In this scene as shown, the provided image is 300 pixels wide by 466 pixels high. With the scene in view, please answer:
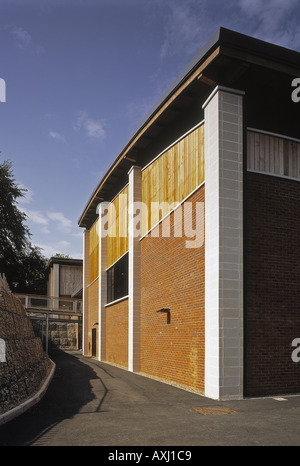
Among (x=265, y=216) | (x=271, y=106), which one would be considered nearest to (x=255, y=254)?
(x=265, y=216)

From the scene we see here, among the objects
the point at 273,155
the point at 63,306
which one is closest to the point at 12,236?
the point at 63,306

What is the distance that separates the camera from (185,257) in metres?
14.4

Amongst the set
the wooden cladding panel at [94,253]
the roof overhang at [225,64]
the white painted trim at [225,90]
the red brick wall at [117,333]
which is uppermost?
the roof overhang at [225,64]

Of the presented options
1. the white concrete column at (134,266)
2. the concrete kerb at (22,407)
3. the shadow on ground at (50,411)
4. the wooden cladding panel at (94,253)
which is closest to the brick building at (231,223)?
the white concrete column at (134,266)

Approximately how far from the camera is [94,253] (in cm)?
3122

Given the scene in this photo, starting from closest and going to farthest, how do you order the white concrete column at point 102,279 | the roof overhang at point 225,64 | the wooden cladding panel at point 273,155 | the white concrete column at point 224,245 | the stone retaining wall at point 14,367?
1. the stone retaining wall at point 14,367
2. the white concrete column at point 224,245
3. the roof overhang at point 225,64
4. the wooden cladding panel at point 273,155
5. the white concrete column at point 102,279

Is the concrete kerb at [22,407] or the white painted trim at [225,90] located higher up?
the white painted trim at [225,90]

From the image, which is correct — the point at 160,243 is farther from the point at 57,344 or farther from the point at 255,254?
the point at 57,344

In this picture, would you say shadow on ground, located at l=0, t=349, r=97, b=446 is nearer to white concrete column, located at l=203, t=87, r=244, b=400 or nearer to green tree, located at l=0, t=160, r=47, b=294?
white concrete column, located at l=203, t=87, r=244, b=400

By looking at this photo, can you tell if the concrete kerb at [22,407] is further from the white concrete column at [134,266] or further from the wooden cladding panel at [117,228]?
the wooden cladding panel at [117,228]

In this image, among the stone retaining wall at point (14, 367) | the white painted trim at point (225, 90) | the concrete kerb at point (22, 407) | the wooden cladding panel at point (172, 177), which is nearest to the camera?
the concrete kerb at point (22, 407)

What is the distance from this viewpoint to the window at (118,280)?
2208 cm

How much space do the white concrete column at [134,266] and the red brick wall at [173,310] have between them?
0.41 metres

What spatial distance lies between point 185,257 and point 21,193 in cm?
3220
